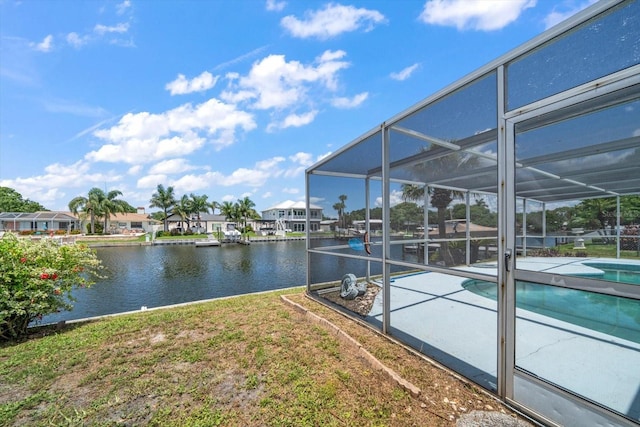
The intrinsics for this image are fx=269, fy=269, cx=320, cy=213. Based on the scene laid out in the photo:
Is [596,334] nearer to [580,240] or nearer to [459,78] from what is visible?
[580,240]

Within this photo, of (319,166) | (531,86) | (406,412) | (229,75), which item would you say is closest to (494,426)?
(406,412)

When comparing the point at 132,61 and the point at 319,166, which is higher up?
the point at 132,61

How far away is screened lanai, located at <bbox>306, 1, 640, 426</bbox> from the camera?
176cm

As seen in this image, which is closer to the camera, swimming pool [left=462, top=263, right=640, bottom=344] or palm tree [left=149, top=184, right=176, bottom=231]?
swimming pool [left=462, top=263, right=640, bottom=344]

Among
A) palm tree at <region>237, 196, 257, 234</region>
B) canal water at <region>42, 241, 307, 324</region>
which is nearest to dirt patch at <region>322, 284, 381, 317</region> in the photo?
canal water at <region>42, 241, 307, 324</region>

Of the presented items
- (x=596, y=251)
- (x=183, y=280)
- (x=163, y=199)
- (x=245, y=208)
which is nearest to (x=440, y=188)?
(x=596, y=251)

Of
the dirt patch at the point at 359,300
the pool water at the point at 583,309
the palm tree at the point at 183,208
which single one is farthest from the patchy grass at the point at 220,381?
the palm tree at the point at 183,208

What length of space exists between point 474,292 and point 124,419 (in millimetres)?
5102

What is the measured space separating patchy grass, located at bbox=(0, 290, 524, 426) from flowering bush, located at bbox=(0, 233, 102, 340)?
37cm

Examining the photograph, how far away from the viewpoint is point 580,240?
11.2 feet

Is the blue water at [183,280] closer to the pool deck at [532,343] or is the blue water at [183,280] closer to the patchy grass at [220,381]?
the pool deck at [532,343]

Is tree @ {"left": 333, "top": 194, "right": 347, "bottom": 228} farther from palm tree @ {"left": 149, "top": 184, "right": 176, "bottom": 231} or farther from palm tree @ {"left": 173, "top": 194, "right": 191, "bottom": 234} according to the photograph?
palm tree @ {"left": 149, "top": 184, "right": 176, "bottom": 231}

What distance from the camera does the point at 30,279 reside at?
3.85 m

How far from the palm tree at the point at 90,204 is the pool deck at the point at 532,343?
45.6 m
